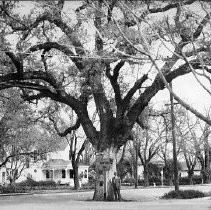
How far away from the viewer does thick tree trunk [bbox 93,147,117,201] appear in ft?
88.3

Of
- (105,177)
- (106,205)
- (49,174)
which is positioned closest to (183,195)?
(105,177)

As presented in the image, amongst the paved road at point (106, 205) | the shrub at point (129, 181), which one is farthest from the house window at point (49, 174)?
the paved road at point (106, 205)

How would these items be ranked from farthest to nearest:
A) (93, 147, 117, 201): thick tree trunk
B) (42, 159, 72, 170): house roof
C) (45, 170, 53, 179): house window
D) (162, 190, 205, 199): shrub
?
(45, 170, 53, 179): house window
(42, 159, 72, 170): house roof
(162, 190, 205, 199): shrub
(93, 147, 117, 201): thick tree trunk

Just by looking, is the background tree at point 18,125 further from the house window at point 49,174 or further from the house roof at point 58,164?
the house window at point 49,174

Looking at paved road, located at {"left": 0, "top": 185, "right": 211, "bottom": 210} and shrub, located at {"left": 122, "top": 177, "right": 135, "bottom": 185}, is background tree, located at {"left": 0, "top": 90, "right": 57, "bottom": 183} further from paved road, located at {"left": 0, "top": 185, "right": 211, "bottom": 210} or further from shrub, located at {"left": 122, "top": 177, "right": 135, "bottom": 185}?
shrub, located at {"left": 122, "top": 177, "right": 135, "bottom": 185}

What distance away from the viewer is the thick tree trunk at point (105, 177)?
26.9 meters

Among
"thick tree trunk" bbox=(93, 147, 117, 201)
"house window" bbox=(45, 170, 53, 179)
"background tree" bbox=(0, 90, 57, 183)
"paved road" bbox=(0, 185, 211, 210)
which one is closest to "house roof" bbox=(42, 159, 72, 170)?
"house window" bbox=(45, 170, 53, 179)

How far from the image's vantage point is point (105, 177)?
27.0 meters

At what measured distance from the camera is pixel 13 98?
3123 cm

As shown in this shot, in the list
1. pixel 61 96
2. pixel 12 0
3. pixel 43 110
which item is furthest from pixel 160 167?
pixel 12 0

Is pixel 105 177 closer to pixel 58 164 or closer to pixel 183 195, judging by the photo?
pixel 183 195

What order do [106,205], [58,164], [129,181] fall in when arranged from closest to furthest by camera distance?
[106,205] < [129,181] < [58,164]

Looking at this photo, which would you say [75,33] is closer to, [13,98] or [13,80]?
[13,80]

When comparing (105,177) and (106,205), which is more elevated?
(105,177)
